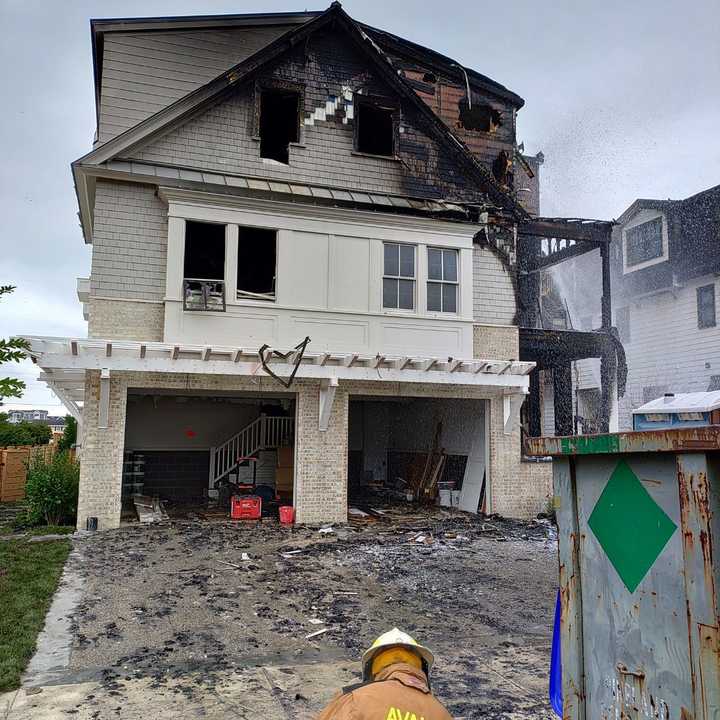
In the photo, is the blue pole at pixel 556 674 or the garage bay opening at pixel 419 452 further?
the garage bay opening at pixel 419 452

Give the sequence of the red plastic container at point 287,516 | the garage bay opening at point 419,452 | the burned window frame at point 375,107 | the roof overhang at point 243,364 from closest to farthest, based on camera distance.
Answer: the roof overhang at point 243,364 < the red plastic container at point 287,516 < the burned window frame at point 375,107 < the garage bay opening at point 419,452

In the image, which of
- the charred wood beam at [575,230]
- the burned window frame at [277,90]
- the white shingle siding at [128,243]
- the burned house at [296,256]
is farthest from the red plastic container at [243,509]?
the charred wood beam at [575,230]

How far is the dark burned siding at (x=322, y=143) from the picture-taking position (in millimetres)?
12727

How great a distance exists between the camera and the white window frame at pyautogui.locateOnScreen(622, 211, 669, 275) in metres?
20.7

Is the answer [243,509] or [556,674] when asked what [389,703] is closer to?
[556,674]

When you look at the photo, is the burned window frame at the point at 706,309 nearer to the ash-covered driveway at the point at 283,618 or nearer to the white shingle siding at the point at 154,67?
the ash-covered driveway at the point at 283,618

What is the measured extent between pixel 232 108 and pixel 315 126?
178 cm

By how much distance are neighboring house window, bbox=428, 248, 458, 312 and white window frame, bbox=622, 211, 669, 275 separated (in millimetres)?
10378

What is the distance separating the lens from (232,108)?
1295 centimetres

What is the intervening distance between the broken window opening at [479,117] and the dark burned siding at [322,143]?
249cm

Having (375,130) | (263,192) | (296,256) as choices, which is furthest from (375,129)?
(296,256)

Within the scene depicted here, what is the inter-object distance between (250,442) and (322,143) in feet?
25.3

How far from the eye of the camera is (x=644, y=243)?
21562mm

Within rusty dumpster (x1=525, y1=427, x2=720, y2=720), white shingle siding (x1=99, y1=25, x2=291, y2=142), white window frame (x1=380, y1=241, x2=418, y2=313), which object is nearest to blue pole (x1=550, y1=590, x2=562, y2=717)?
rusty dumpster (x1=525, y1=427, x2=720, y2=720)
